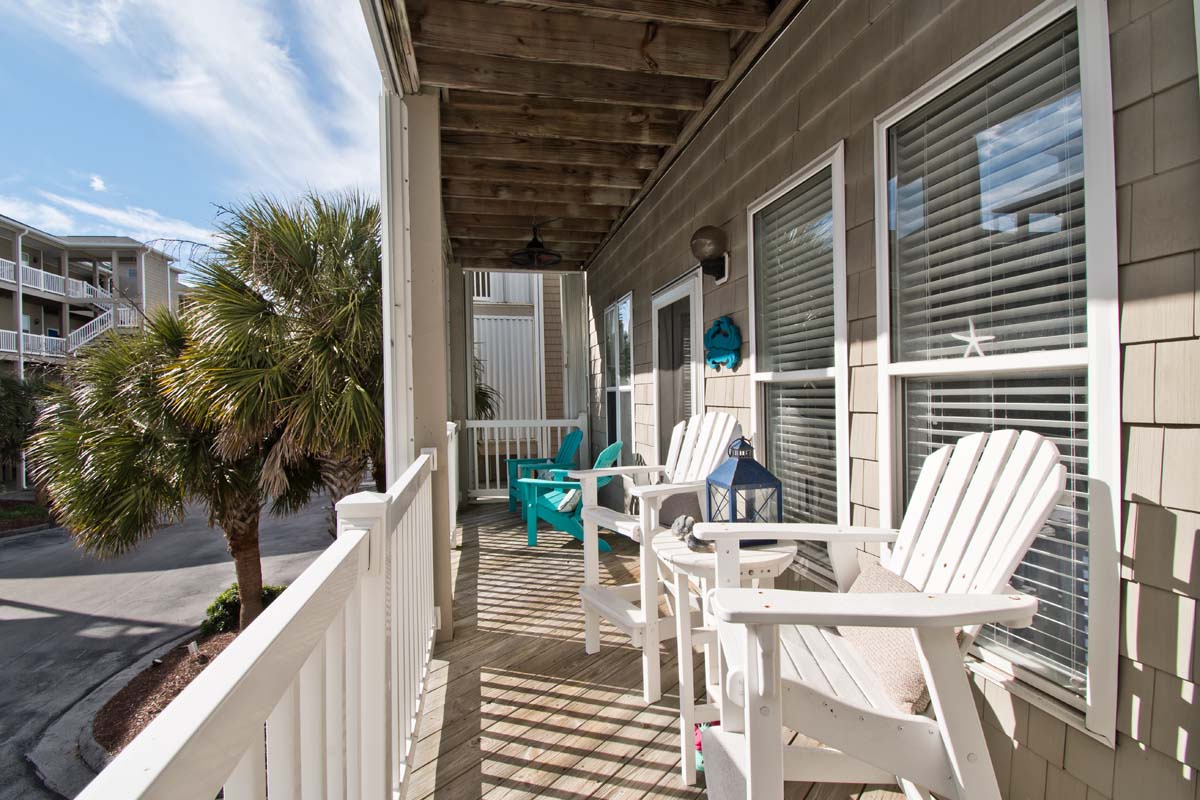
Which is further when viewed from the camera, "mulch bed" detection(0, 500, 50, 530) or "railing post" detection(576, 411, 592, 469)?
"mulch bed" detection(0, 500, 50, 530)

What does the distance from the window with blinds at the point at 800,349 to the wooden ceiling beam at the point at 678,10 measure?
0.79 metres

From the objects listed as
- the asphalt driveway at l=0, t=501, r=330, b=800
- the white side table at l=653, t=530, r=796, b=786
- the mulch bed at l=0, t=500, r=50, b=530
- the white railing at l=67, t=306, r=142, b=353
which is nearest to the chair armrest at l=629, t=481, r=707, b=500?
the white side table at l=653, t=530, r=796, b=786

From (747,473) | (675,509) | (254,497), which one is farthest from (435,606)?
(254,497)

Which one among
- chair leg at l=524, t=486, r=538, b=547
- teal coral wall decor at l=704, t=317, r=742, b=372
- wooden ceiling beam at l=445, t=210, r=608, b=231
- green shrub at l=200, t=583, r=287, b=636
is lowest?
green shrub at l=200, t=583, r=287, b=636

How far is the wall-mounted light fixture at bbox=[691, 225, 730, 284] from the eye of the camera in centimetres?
328

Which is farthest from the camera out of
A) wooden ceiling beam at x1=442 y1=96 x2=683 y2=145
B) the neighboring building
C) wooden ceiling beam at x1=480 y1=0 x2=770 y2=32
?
the neighboring building

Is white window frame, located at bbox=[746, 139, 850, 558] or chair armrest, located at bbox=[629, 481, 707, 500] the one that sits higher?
white window frame, located at bbox=[746, 139, 850, 558]

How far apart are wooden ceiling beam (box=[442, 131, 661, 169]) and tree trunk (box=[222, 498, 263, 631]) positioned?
394 cm

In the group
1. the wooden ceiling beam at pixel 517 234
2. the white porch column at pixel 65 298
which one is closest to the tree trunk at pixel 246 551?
the wooden ceiling beam at pixel 517 234

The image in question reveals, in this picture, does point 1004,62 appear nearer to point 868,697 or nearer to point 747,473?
point 747,473

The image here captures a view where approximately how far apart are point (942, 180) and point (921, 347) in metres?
0.50

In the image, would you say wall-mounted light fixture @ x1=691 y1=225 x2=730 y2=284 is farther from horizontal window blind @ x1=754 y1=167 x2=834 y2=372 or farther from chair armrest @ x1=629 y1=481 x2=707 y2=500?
chair armrest @ x1=629 y1=481 x2=707 y2=500

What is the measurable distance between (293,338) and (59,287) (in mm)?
17507

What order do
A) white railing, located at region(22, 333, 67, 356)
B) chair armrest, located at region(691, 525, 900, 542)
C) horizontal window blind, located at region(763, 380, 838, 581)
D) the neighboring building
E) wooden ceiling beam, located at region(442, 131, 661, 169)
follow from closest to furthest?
chair armrest, located at region(691, 525, 900, 542) < horizontal window blind, located at region(763, 380, 838, 581) < wooden ceiling beam, located at region(442, 131, 661, 169) < the neighboring building < white railing, located at region(22, 333, 67, 356)
